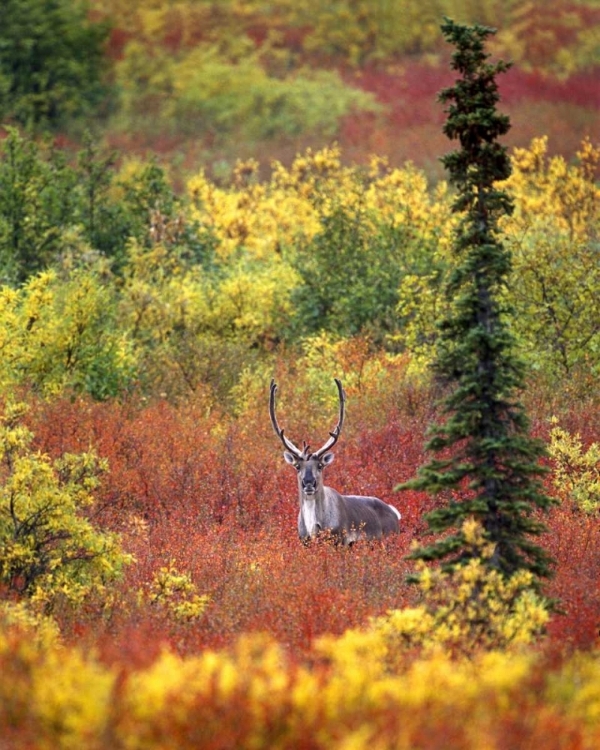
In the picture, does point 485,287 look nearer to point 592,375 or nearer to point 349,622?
point 349,622

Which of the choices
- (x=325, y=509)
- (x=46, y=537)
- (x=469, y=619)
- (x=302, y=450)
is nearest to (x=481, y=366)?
(x=469, y=619)

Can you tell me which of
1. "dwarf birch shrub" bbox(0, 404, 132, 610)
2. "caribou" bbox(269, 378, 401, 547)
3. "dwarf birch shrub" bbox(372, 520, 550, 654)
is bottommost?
"dwarf birch shrub" bbox(372, 520, 550, 654)

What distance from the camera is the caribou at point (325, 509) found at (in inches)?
623

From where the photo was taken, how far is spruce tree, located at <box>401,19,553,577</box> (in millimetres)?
10883

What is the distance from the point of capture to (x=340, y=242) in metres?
30.1

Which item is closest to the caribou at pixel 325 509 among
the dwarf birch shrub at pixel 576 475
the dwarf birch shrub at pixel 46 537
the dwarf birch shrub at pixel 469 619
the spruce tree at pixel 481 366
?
the dwarf birch shrub at pixel 576 475

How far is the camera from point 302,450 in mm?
16812

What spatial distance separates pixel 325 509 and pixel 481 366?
5.43 meters

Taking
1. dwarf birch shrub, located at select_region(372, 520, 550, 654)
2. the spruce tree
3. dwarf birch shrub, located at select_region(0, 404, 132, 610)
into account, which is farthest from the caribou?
dwarf birch shrub, located at select_region(372, 520, 550, 654)

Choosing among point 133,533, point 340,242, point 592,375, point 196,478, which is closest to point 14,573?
point 133,533

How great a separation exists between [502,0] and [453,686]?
68.3m

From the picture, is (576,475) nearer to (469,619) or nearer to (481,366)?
(481,366)

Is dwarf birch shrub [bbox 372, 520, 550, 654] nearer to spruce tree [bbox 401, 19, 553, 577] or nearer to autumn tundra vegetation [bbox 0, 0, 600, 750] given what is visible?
autumn tundra vegetation [bbox 0, 0, 600, 750]

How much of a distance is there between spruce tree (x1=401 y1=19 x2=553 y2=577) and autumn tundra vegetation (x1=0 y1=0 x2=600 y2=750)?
0.09ft
